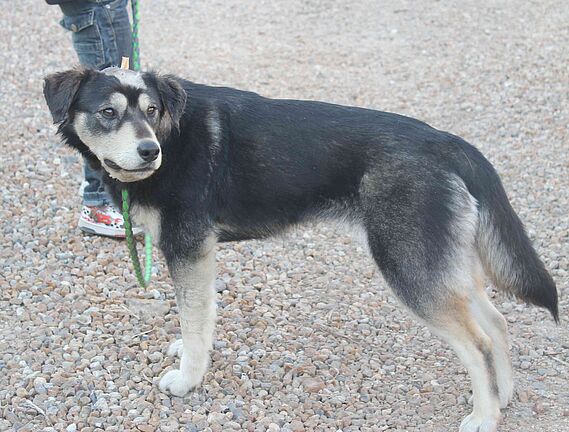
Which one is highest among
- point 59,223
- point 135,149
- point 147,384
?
point 135,149

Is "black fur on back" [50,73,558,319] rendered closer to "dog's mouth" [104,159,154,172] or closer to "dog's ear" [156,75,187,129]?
"dog's ear" [156,75,187,129]

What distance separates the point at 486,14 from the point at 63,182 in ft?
25.5

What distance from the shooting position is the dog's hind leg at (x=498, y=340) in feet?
13.9

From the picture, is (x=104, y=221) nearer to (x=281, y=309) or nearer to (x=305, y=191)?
(x=281, y=309)

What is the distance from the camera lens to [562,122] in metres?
8.18

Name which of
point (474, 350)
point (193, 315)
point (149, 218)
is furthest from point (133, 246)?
point (474, 350)

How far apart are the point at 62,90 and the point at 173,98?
57 cm

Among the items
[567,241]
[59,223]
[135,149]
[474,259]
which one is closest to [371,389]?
[474,259]

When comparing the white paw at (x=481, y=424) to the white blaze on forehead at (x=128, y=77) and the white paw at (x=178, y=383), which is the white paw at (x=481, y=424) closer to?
the white paw at (x=178, y=383)

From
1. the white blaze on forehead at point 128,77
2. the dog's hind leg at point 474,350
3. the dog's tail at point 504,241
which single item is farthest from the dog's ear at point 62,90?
the dog's hind leg at point 474,350

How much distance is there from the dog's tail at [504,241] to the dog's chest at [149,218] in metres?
1.61

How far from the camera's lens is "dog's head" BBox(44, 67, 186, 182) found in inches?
154

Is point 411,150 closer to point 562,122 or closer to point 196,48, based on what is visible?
point 562,122

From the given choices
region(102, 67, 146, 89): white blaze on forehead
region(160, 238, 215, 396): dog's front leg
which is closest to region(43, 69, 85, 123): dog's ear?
region(102, 67, 146, 89): white blaze on forehead
